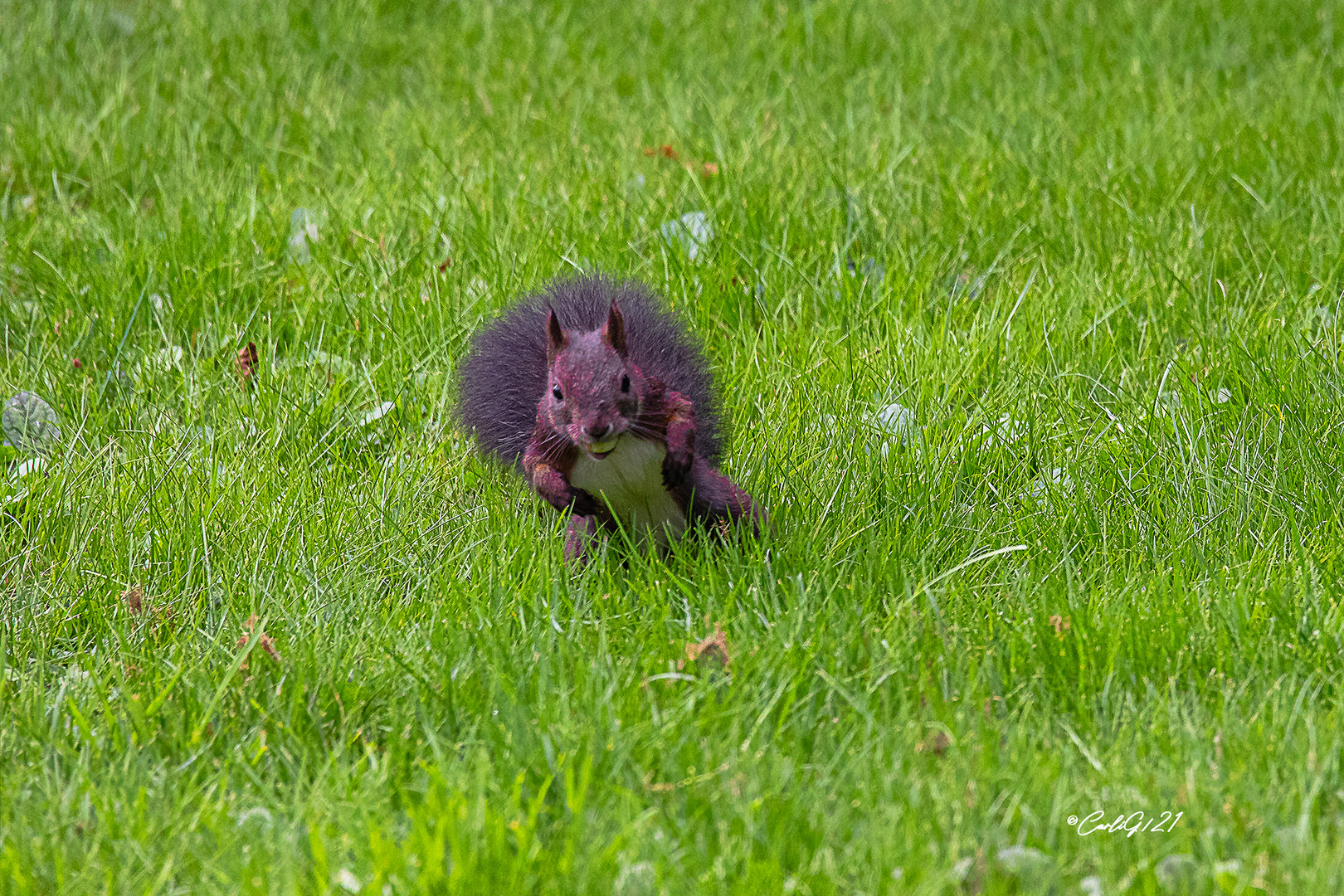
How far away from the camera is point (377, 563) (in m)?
2.86

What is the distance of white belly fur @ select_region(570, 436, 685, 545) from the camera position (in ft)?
8.27

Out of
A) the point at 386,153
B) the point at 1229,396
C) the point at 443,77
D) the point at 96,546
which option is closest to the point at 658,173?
the point at 386,153

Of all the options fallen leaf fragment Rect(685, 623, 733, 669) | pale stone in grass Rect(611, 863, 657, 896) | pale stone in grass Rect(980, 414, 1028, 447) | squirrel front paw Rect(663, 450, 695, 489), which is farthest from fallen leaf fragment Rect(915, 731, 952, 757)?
pale stone in grass Rect(980, 414, 1028, 447)

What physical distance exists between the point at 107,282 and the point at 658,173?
1.90 meters

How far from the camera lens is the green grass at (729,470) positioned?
2002mm

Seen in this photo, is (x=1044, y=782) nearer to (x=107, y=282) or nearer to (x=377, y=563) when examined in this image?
(x=377, y=563)

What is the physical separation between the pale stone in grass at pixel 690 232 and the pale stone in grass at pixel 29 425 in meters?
1.84

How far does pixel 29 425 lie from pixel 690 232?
201 centimetres

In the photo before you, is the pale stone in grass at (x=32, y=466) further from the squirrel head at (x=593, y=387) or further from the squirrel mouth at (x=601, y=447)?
the squirrel mouth at (x=601, y=447)

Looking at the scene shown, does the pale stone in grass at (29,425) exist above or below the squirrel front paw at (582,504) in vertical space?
below

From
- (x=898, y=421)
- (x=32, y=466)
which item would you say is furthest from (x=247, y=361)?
(x=898, y=421)

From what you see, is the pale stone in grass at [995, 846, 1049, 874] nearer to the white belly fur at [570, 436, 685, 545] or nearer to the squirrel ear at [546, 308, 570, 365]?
the white belly fur at [570, 436, 685, 545]

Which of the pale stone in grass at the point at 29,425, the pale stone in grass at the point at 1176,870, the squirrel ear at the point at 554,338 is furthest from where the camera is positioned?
the pale stone in grass at the point at 29,425

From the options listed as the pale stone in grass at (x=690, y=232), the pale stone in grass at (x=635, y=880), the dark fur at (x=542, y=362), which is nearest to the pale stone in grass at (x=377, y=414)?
the dark fur at (x=542, y=362)
